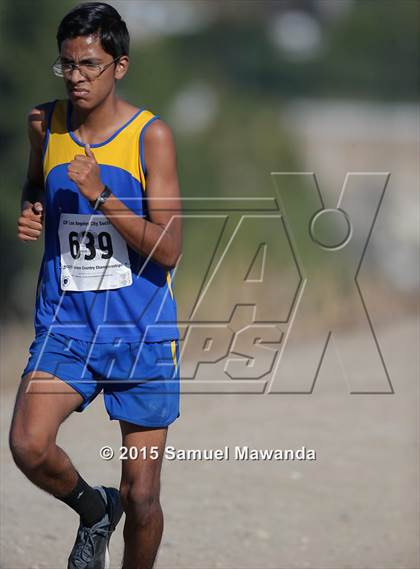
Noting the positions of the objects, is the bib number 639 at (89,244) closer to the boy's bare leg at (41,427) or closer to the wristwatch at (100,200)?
the wristwatch at (100,200)

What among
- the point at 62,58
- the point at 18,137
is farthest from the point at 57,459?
the point at 18,137

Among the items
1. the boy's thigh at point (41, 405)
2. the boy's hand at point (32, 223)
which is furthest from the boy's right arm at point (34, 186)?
the boy's thigh at point (41, 405)

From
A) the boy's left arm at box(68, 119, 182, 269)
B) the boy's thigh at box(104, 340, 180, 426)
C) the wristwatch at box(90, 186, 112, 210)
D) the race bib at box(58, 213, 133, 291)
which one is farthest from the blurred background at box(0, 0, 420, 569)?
the wristwatch at box(90, 186, 112, 210)

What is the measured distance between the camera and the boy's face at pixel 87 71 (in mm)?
3352

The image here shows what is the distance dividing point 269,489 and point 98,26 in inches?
108

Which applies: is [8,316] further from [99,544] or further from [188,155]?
[99,544]

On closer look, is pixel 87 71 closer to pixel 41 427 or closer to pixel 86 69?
pixel 86 69

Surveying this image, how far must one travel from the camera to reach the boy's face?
11.0 feet

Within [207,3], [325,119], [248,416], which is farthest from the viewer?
[325,119]

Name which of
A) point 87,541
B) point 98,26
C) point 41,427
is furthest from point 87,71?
point 87,541

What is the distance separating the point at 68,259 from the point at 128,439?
2.06ft

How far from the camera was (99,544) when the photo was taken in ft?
11.9

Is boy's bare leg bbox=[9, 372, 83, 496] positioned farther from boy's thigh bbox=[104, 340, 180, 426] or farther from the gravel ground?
the gravel ground

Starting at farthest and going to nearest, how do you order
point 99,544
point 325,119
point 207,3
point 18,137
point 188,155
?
point 325,119 → point 207,3 → point 188,155 → point 18,137 → point 99,544
